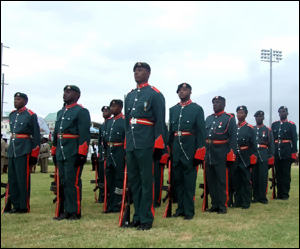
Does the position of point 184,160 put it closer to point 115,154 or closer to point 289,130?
point 115,154

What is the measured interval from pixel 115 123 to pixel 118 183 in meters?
1.10

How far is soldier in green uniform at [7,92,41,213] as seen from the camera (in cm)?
739

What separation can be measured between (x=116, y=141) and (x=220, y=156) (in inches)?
75.2

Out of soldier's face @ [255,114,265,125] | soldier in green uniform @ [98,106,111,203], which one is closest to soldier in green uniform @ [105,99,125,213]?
soldier in green uniform @ [98,106,111,203]

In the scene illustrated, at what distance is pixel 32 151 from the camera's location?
739 cm

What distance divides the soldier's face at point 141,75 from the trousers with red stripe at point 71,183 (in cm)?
159

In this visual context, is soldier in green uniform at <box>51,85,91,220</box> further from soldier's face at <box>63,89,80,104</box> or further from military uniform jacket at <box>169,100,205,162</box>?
military uniform jacket at <box>169,100,205,162</box>

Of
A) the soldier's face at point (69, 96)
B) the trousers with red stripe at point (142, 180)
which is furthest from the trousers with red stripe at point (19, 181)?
the trousers with red stripe at point (142, 180)

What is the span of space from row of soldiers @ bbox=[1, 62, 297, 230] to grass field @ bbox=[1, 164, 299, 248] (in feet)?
1.15

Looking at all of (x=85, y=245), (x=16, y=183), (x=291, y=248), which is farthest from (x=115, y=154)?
(x=291, y=248)

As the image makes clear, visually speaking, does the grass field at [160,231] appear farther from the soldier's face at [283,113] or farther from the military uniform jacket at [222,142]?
the soldier's face at [283,113]

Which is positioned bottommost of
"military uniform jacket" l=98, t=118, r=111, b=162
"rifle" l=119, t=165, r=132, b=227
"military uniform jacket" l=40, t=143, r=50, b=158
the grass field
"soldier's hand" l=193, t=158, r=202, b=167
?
the grass field

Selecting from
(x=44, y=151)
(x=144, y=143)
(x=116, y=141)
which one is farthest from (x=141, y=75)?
(x=44, y=151)

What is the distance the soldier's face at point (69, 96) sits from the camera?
688 cm
